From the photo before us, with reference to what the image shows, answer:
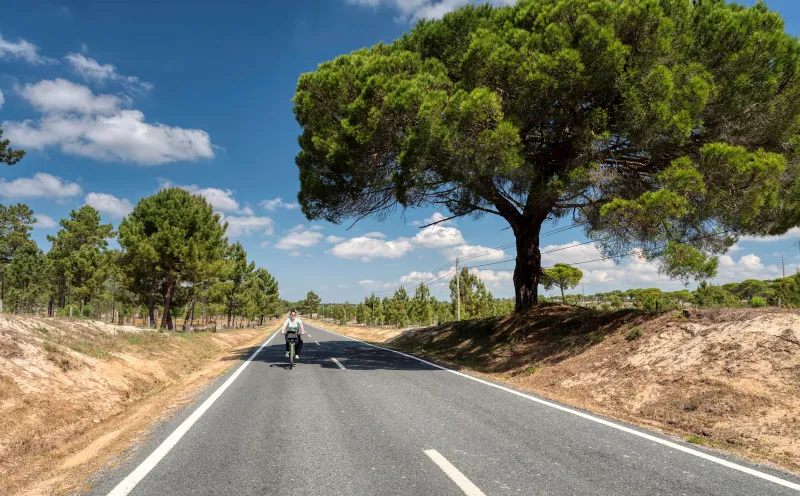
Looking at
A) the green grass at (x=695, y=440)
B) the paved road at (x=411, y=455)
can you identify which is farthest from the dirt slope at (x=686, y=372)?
the paved road at (x=411, y=455)

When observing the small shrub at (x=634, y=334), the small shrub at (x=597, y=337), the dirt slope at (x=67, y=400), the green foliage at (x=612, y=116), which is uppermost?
the green foliage at (x=612, y=116)

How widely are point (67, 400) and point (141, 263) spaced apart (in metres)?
20.9

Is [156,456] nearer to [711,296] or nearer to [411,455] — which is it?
[411,455]

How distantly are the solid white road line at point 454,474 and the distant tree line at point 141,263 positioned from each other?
85.3ft

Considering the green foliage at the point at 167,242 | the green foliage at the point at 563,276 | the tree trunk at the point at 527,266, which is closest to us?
the tree trunk at the point at 527,266

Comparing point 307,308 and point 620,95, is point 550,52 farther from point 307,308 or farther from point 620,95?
point 307,308

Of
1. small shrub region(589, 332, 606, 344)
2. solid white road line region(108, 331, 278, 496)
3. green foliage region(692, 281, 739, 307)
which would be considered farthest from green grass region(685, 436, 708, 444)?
green foliage region(692, 281, 739, 307)

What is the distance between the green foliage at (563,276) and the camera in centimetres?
4632

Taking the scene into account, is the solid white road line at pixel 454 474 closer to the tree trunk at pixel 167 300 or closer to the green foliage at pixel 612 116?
the green foliage at pixel 612 116

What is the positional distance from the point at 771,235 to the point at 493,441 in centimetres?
1274

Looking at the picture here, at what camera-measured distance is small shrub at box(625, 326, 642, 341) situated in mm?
10430

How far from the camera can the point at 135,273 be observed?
90.5 feet

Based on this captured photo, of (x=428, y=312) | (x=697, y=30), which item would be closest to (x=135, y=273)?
(x=697, y=30)

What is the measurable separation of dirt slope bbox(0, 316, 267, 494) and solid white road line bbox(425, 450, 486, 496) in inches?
134
